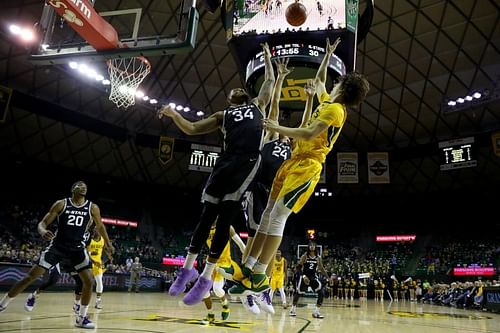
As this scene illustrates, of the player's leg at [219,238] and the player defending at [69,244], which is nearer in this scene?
the player's leg at [219,238]

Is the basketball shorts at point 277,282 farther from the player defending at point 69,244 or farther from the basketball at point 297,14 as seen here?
the basketball at point 297,14

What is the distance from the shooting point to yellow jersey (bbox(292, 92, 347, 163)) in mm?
4410

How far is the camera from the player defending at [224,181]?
14.0 ft

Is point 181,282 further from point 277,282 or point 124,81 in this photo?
point 277,282

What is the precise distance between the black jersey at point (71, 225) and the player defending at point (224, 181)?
3.50 meters

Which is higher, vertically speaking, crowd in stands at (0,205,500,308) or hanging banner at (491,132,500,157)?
hanging banner at (491,132,500,157)

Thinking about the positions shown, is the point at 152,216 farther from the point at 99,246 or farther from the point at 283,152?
the point at 283,152

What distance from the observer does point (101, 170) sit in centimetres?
3306

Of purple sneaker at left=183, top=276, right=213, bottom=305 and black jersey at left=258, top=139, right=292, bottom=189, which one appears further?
black jersey at left=258, top=139, right=292, bottom=189

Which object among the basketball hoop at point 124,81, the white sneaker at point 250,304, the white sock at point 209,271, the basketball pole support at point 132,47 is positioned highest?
the basketball hoop at point 124,81

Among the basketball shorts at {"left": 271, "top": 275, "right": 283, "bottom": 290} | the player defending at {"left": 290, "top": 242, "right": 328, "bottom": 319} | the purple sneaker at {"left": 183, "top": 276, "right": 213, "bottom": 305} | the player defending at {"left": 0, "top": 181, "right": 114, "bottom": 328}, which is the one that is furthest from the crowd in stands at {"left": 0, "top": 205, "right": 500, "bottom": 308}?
the purple sneaker at {"left": 183, "top": 276, "right": 213, "bottom": 305}

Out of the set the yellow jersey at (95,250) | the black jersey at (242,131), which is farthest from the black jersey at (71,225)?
the yellow jersey at (95,250)

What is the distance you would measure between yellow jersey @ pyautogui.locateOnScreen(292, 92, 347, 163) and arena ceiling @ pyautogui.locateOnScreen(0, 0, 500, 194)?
16.3 meters

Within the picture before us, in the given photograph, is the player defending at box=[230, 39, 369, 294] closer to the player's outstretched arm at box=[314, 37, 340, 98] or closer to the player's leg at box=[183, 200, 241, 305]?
the player's leg at box=[183, 200, 241, 305]
